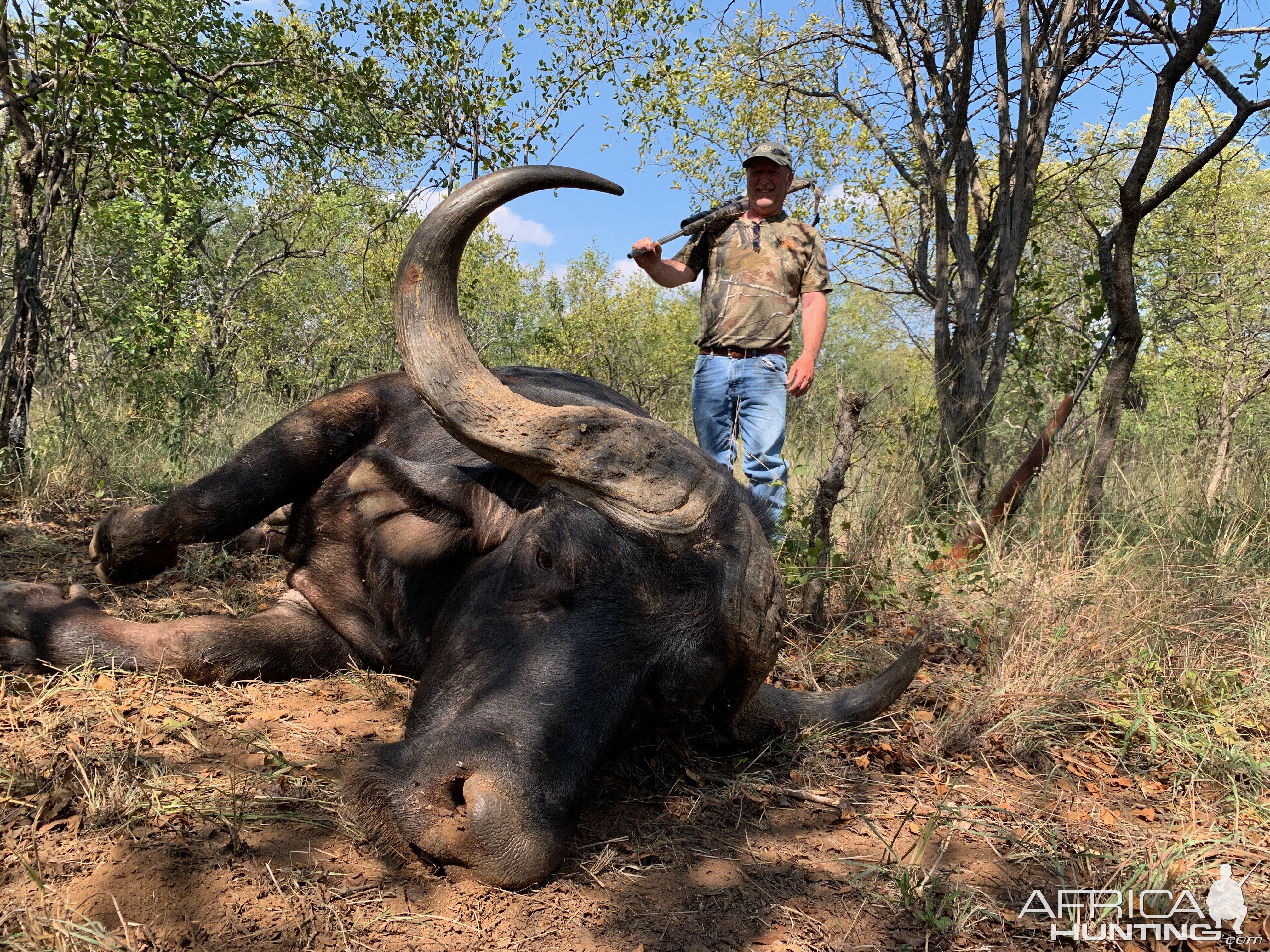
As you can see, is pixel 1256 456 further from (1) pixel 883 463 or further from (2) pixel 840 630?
(2) pixel 840 630

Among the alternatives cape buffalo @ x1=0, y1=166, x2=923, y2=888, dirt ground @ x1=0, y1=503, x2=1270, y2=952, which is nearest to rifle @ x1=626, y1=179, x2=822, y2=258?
cape buffalo @ x1=0, y1=166, x2=923, y2=888

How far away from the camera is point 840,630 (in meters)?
4.52

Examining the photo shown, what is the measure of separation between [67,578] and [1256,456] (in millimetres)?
8579

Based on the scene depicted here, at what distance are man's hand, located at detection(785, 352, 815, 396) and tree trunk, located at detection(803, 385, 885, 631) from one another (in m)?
0.78

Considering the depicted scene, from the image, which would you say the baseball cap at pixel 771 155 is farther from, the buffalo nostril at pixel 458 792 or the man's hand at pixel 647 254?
the buffalo nostril at pixel 458 792

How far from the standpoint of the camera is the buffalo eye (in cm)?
260

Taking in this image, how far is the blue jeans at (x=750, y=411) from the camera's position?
5.41 meters

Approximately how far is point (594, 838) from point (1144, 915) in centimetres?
164

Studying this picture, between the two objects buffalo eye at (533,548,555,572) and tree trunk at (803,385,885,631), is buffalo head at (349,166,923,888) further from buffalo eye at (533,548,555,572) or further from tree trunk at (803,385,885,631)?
tree trunk at (803,385,885,631)

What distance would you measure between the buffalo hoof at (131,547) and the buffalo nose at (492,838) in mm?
2595

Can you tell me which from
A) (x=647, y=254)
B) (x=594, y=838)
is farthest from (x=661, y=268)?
(x=594, y=838)

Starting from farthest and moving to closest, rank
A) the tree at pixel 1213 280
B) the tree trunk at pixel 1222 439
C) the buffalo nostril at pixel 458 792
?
the tree at pixel 1213 280
the tree trunk at pixel 1222 439
the buffalo nostril at pixel 458 792

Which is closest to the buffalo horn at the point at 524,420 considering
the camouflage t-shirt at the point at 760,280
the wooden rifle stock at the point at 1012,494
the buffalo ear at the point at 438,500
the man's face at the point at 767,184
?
the buffalo ear at the point at 438,500

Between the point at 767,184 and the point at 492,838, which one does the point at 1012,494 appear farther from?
the point at 492,838
